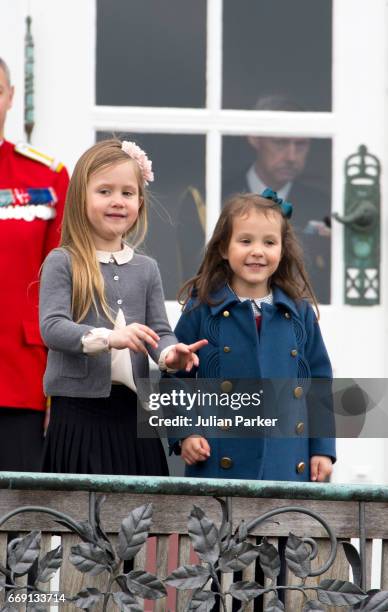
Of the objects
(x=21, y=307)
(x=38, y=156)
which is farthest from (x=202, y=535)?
(x=38, y=156)

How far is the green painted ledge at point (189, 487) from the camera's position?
3.02 metres

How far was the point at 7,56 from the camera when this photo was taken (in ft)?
15.6

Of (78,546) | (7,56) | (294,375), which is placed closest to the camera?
(78,546)

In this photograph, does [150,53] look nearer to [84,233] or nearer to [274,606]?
[84,233]

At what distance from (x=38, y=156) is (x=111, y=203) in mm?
771

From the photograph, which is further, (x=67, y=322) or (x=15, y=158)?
(x=15, y=158)

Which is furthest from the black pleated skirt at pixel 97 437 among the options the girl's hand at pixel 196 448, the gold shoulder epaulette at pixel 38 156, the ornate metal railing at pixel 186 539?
the gold shoulder epaulette at pixel 38 156

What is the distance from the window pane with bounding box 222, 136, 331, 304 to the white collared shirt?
1111 mm

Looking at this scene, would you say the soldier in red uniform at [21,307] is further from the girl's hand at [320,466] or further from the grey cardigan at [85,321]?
the girl's hand at [320,466]

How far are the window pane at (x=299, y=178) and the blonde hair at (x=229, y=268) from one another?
924 millimetres

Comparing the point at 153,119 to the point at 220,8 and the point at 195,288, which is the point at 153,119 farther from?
the point at 195,288

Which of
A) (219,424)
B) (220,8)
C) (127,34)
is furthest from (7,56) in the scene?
(219,424)

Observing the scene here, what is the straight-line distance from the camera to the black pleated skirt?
145 inches

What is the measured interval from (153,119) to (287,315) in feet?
4.17
